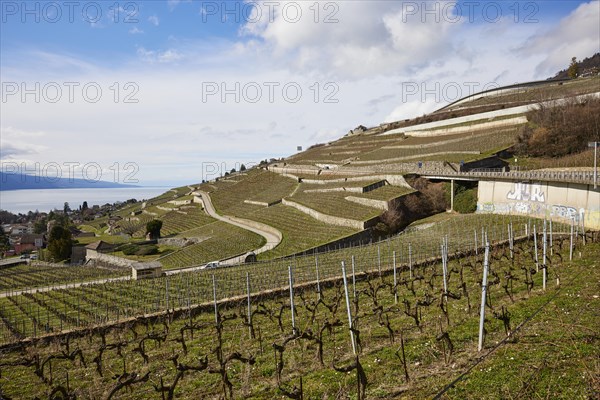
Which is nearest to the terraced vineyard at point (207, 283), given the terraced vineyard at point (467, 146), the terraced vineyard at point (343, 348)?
the terraced vineyard at point (343, 348)

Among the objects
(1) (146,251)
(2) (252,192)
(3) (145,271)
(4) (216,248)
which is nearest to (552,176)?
(4) (216,248)

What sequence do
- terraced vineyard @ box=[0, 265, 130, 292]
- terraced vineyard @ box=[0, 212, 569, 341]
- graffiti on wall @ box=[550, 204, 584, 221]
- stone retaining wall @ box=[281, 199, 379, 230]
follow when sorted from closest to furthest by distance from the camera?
terraced vineyard @ box=[0, 212, 569, 341], graffiti on wall @ box=[550, 204, 584, 221], terraced vineyard @ box=[0, 265, 130, 292], stone retaining wall @ box=[281, 199, 379, 230]

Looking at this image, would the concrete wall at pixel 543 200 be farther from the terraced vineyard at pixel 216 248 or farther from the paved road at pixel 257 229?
the terraced vineyard at pixel 216 248

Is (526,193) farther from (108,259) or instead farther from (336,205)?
(108,259)

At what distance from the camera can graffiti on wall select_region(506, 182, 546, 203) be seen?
118ft

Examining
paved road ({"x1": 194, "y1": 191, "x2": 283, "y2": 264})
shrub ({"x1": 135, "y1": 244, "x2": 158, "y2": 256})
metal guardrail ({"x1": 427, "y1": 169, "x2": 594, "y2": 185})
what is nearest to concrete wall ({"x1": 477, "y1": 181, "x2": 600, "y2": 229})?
metal guardrail ({"x1": 427, "y1": 169, "x2": 594, "y2": 185})

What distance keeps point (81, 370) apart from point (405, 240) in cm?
2657

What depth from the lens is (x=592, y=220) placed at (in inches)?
1182

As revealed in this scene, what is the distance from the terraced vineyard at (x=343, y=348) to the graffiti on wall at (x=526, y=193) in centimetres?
1575

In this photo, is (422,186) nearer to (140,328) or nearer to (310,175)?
(310,175)

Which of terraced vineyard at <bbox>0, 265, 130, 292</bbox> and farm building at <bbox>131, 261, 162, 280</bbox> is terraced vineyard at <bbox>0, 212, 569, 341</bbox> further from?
terraced vineyard at <bbox>0, 265, 130, 292</bbox>

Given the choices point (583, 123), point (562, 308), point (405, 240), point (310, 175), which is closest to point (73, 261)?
point (310, 175)

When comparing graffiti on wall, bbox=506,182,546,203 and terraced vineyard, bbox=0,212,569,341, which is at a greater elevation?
graffiti on wall, bbox=506,182,546,203

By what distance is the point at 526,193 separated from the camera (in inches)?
1478
